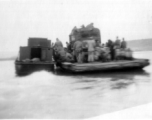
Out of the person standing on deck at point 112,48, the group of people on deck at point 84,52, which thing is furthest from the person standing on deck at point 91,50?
the person standing on deck at point 112,48

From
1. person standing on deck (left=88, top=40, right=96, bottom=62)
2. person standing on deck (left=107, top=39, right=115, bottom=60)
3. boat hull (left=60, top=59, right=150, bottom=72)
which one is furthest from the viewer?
person standing on deck (left=107, top=39, right=115, bottom=60)

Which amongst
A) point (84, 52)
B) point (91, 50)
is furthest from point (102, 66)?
point (84, 52)

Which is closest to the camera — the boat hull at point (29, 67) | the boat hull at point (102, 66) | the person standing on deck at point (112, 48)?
the boat hull at point (29, 67)

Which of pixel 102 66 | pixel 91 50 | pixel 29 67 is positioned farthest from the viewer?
pixel 91 50

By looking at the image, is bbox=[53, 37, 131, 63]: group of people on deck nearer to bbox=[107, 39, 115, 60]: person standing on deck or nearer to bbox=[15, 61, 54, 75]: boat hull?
bbox=[107, 39, 115, 60]: person standing on deck

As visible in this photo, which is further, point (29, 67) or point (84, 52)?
point (84, 52)

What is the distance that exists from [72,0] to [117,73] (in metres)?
4.95

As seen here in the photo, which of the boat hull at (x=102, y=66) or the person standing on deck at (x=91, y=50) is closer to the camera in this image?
the boat hull at (x=102, y=66)

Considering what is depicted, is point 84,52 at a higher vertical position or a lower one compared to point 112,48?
lower

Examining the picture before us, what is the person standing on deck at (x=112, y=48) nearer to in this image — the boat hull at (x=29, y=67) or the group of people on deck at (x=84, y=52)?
the group of people on deck at (x=84, y=52)

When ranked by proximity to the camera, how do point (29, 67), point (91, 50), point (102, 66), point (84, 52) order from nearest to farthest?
1. point (29, 67)
2. point (102, 66)
3. point (91, 50)
4. point (84, 52)

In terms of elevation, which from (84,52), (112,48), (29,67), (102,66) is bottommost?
(102,66)

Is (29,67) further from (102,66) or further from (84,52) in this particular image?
(102,66)

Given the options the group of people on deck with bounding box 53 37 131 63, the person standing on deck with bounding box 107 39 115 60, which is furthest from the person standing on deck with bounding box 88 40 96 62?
the person standing on deck with bounding box 107 39 115 60
